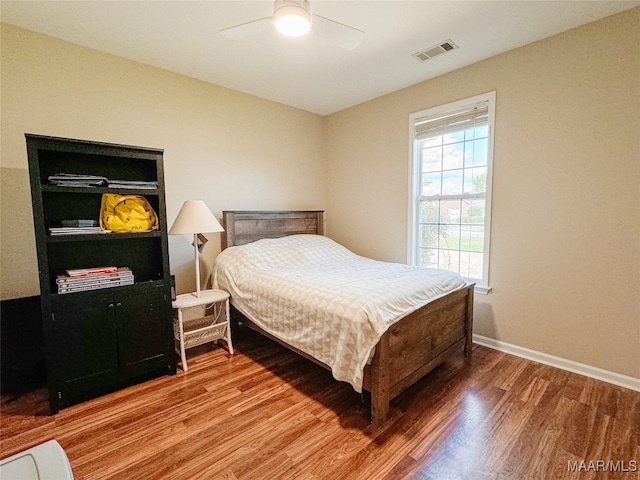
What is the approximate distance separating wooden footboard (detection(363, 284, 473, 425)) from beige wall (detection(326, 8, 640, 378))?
0.55 meters

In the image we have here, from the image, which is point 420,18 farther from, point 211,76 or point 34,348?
point 34,348

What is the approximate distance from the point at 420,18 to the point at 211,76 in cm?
194

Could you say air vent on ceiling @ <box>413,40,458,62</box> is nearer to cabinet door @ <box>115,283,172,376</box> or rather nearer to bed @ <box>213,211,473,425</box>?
bed @ <box>213,211,473,425</box>

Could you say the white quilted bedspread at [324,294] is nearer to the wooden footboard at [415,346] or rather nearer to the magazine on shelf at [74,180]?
the wooden footboard at [415,346]

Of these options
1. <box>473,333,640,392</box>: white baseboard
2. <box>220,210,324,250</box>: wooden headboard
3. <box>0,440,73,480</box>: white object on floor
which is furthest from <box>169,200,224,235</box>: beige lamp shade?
<box>473,333,640,392</box>: white baseboard

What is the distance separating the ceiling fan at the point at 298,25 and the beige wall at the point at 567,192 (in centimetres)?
156

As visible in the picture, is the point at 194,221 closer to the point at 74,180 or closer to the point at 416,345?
the point at 74,180

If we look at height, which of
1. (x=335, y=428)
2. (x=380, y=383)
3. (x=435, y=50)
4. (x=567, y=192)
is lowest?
(x=335, y=428)

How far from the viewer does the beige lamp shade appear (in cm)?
243

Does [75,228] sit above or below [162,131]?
below

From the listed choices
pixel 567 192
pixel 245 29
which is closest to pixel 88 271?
pixel 245 29

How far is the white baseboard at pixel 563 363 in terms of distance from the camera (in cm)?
210

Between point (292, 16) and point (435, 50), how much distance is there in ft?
4.93

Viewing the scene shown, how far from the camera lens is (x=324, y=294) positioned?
1956 mm
